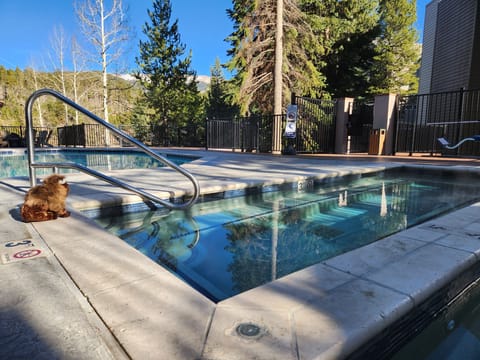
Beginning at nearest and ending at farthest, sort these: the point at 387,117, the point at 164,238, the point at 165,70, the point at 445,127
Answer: the point at 164,238
the point at 387,117
the point at 445,127
the point at 165,70

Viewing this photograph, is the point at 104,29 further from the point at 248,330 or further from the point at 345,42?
the point at 248,330

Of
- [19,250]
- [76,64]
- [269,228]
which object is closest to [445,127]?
[269,228]

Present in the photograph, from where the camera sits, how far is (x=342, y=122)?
898 centimetres

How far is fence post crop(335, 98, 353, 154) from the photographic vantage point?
8.92 metres

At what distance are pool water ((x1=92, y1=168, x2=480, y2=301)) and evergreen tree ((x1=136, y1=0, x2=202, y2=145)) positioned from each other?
58.7 feet

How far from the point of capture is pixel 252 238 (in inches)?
92.6

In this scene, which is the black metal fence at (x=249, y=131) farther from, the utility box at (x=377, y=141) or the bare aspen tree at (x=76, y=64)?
the bare aspen tree at (x=76, y=64)

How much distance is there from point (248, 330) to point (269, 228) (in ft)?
5.41

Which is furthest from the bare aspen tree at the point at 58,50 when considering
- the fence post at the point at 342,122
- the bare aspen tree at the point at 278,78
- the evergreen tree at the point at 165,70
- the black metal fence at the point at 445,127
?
the black metal fence at the point at 445,127

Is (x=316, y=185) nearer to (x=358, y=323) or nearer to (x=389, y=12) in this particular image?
(x=358, y=323)

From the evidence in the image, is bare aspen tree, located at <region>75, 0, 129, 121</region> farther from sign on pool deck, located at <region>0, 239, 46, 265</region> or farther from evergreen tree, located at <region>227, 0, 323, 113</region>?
sign on pool deck, located at <region>0, 239, 46, 265</region>

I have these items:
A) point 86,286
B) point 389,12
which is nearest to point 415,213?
point 86,286

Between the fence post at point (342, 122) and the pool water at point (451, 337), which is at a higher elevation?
the fence post at point (342, 122)

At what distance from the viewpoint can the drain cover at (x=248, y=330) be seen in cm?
94
